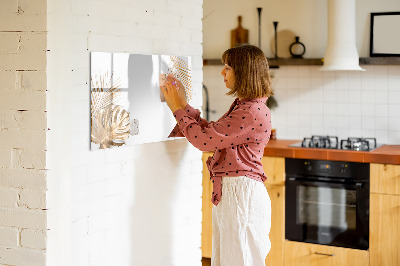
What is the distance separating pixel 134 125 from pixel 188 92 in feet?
1.56

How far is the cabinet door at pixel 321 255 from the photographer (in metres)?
4.26

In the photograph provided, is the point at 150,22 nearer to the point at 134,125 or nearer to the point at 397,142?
→ the point at 134,125

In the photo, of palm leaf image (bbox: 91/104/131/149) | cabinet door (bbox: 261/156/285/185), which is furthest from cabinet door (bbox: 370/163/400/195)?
palm leaf image (bbox: 91/104/131/149)

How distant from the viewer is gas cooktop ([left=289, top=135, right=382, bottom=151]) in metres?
4.39

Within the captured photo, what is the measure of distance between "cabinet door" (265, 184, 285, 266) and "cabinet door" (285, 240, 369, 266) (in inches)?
2.1

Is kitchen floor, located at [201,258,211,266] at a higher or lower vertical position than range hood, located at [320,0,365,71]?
lower

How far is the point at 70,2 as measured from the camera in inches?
92.8

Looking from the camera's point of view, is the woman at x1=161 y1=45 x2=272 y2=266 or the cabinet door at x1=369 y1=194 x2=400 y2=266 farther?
the cabinet door at x1=369 y1=194 x2=400 y2=266

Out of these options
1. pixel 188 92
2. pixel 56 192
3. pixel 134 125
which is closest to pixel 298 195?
pixel 188 92

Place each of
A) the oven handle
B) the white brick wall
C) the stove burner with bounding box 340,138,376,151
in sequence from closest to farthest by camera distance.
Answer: the white brick wall, the oven handle, the stove burner with bounding box 340,138,376,151

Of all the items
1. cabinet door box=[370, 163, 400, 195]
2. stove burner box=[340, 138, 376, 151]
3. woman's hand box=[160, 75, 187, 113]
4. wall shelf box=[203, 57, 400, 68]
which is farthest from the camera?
wall shelf box=[203, 57, 400, 68]

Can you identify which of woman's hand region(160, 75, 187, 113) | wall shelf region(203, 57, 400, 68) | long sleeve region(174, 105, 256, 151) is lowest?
long sleeve region(174, 105, 256, 151)

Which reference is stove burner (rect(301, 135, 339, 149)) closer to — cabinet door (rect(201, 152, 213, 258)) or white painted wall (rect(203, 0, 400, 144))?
white painted wall (rect(203, 0, 400, 144))

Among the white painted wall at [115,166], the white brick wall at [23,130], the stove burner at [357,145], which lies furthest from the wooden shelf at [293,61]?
the white brick wall at [23,130]
